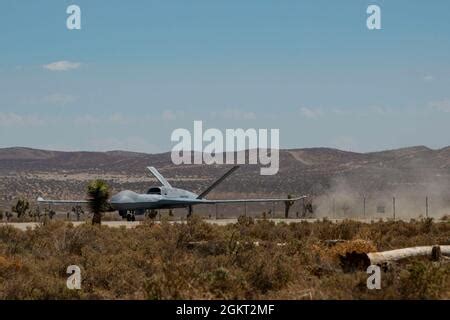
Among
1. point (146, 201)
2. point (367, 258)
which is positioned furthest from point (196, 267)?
point (146, 201)

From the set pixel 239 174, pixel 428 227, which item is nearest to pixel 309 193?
pixel 239 174

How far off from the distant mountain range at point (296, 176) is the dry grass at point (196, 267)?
87948 millimetres

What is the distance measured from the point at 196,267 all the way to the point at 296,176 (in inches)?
5086

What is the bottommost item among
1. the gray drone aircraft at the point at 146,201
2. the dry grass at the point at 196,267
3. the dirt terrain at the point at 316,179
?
the dry grass at the point at 196,267

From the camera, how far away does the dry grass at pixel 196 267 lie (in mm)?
15102

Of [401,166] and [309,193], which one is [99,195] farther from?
[401,166]

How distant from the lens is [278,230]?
3375 cm

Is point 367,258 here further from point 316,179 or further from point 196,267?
point 316,179

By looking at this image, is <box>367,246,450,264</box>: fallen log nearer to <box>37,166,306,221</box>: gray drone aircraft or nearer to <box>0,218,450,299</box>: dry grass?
<box>0,218,450,299</box>: dry grass

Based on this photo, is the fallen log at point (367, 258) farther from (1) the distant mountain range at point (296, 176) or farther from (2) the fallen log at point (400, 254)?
(1) the distant mountain range at point (296, 176)

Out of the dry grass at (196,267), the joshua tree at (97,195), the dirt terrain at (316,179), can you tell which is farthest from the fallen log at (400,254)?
the dirt terrain at (316,179)

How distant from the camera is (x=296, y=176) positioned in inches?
5807

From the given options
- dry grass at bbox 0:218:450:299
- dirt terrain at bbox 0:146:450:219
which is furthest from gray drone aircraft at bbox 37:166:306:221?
dirt terrain at bbox 0:146:450:219
